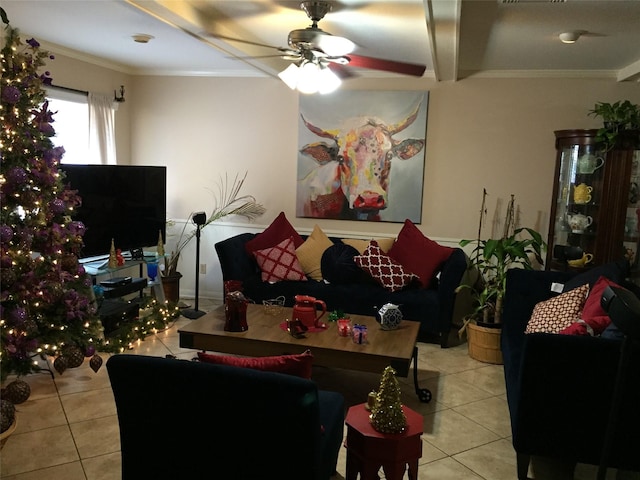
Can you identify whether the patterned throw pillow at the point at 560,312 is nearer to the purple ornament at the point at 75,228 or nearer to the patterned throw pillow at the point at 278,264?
the patterned throw pillow at the point at 278,264

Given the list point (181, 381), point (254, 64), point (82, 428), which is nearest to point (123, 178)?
point (254, 64)

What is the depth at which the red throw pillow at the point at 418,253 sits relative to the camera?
4430mm

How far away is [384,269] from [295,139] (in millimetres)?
1676

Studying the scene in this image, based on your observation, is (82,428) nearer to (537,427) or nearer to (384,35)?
(537,427)

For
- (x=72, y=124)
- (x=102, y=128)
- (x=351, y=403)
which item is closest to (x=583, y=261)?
(x=351, y=403)

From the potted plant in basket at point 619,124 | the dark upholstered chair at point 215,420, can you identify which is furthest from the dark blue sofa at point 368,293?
the dark upholstered chair at point 215,420

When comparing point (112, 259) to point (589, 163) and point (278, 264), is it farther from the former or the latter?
point (589, 163)

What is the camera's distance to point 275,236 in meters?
4.88

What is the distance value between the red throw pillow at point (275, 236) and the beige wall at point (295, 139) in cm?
34

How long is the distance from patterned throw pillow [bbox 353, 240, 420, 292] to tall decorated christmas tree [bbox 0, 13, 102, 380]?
217 cm

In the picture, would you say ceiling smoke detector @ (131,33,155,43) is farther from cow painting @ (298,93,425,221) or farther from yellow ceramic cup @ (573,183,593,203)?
yellow ceramic cup @ (573,183,593,203)

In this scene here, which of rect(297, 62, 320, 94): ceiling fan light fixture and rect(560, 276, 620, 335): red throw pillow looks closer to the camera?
rect(560, 276, 620, 335): red throw pillow

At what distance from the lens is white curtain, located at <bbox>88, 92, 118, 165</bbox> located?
4.84m

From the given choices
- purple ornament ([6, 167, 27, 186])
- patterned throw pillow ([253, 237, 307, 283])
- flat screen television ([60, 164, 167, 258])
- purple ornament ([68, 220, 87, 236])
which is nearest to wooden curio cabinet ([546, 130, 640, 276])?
patterned throw pillow ([253, 237, 307, 283])
